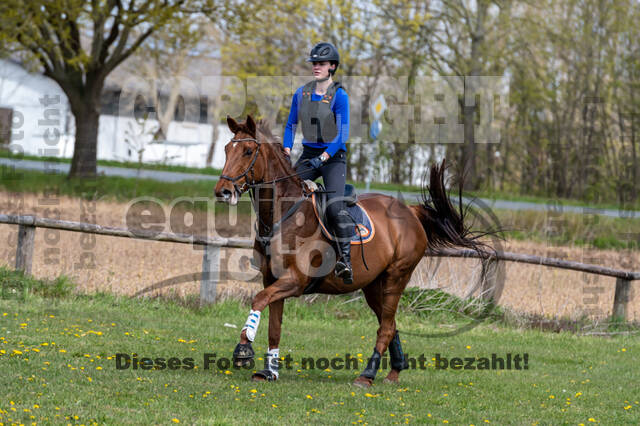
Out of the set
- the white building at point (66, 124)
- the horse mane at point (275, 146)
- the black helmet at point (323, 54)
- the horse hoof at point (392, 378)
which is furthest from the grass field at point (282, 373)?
the white building at point (66, 124)

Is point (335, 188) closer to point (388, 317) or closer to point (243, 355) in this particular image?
point (388, 317)

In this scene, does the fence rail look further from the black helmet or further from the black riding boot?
the black helmet

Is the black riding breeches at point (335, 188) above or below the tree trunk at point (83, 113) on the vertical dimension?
below

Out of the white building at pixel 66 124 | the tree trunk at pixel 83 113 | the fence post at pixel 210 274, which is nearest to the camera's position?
the fence post at pixel 210 274

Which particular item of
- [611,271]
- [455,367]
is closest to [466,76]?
[611,271]

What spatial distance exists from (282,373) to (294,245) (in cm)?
151

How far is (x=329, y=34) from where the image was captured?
27.5 m

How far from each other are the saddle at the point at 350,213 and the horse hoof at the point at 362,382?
1.32 m

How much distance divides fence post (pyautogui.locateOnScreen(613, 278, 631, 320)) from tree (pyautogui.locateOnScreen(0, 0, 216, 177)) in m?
14.7

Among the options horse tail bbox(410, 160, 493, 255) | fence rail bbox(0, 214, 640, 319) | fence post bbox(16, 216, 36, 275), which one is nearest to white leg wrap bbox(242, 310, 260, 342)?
horse tail bbox(410, 160, 493, 255)

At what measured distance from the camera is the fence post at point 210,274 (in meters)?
10.5

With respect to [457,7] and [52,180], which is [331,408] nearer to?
[52,180]

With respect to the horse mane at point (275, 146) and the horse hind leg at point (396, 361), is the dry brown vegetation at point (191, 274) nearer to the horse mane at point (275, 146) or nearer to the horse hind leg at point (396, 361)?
the horse hind leg at point (396, 361)

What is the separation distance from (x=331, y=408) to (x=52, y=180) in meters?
18.7
